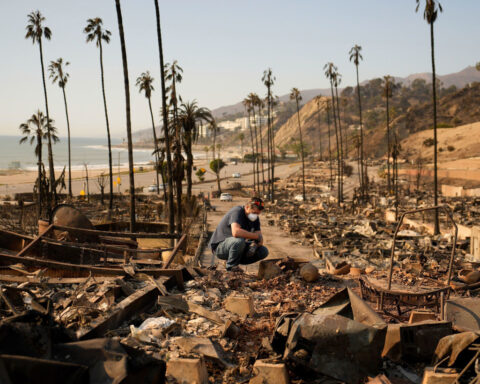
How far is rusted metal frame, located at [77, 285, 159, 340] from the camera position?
496cm

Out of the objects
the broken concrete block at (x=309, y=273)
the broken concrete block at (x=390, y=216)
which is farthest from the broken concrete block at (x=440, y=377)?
the broken concrete block at (x=390, y=216)

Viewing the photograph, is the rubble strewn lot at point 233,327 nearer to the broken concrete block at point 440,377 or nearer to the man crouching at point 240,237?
the broken concrete block at point 440,377

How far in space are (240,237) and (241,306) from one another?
2.01 meters

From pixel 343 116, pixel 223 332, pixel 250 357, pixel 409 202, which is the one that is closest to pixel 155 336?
pixel 223 332

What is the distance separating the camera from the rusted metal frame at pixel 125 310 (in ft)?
16.3

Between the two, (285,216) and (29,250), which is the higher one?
(29,250)

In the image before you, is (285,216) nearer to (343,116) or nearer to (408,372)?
(408,372)

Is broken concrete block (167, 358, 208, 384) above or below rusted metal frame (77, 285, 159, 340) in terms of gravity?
below

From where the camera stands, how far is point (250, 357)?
4.93 metres

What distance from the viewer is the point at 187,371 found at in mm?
4293

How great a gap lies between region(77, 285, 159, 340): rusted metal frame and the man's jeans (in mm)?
1929

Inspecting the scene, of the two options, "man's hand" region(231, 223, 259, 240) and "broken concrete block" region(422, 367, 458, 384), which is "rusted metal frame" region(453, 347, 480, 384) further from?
"man's hand" region(231, 223, 259, 240)

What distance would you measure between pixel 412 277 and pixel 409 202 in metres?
33.9

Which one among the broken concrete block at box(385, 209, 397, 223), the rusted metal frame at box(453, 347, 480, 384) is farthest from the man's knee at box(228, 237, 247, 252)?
the broken concrete block at box(385, 209, 397, 223)
